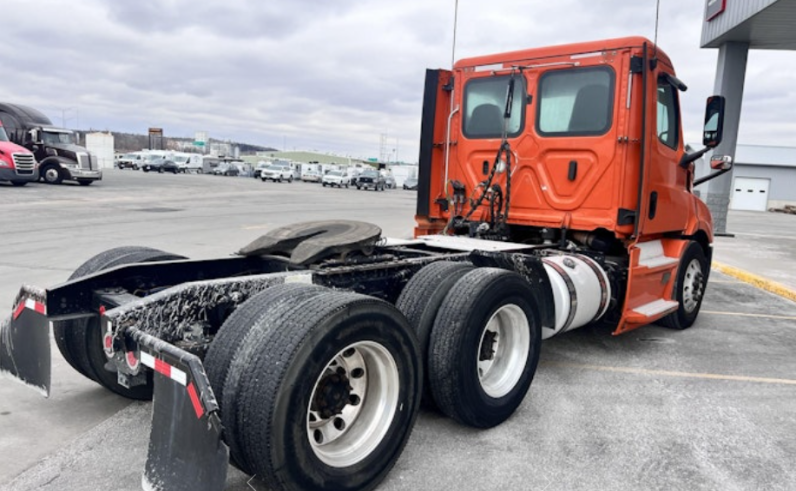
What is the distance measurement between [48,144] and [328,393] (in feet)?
97.4

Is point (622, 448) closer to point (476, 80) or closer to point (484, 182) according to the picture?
point (484, 182)

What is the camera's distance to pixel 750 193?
48000 mm

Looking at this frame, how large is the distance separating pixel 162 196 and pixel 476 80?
70.7ft

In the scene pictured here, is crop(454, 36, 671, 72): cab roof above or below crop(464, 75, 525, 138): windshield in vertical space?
above

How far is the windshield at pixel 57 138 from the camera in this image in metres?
27.3

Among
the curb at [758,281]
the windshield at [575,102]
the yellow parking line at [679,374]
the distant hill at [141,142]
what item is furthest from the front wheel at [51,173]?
the distant hill at [141,142]


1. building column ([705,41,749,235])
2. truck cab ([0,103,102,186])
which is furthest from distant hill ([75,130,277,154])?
building column ([705,41,749,235])

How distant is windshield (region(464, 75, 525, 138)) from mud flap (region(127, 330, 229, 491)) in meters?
4.44

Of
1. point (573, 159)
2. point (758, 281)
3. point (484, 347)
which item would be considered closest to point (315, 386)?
point (484, 347)

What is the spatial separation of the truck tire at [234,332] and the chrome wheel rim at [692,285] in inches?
193

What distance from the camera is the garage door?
4781 cm

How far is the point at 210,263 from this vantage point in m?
4.11

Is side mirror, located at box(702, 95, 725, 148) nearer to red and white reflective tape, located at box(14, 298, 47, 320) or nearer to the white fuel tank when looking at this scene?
the white fuel tank

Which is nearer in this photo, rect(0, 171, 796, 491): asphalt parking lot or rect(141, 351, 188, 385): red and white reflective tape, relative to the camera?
rect(141, 351, 188, 385): red and white reflective tape
